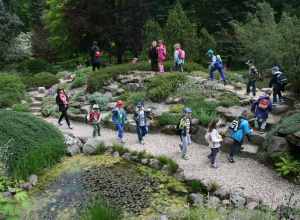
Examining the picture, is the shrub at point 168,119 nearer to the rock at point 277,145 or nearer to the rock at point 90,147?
the rock at point 90,147

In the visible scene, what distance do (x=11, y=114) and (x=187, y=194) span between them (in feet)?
17.3

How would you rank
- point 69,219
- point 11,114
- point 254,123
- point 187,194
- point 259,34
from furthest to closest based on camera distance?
point 259,34
point 254,123
point 11,114
point 187,194
point 69,219

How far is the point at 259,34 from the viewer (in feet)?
55.9

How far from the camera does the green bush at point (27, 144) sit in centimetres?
661

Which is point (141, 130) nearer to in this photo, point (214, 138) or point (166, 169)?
point (166, 169)

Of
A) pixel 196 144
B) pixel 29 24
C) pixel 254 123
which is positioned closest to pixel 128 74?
pixel 196 144

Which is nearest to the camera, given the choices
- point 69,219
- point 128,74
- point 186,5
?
point 69,219

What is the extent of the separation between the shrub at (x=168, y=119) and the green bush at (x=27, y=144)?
11.7 feet

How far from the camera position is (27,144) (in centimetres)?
707

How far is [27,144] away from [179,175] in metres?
4.03

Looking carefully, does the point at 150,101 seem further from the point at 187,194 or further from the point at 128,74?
the point at 187,194

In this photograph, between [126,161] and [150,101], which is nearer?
[126,161]

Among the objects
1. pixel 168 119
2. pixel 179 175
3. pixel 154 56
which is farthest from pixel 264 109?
pixel 154 56

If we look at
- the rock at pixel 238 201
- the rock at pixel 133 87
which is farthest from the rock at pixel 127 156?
the rock at pixel 133 87
